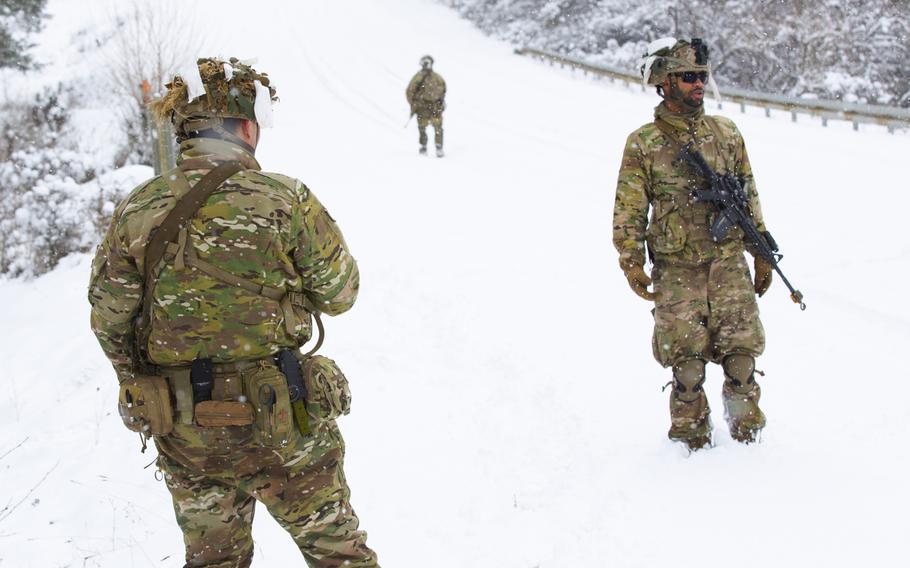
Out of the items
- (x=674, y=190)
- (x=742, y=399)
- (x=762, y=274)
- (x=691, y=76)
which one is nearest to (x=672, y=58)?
(x=691, y=76)

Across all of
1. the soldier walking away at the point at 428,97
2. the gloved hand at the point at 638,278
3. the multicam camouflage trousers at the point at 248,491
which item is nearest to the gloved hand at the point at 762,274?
the gloved hand at the point at 638,278

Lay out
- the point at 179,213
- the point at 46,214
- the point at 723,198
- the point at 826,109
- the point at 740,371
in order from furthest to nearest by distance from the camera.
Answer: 1. the point at 826,109
2. the point at 46,214
3. the point at 740,371
4. the point at 723,198
5. the point at 179,213

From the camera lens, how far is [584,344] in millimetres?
6297

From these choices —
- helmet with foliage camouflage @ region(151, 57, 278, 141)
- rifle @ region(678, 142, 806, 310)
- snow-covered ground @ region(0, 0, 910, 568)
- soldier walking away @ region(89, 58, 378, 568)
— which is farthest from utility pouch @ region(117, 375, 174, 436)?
rifle @ region(678, 142, 806, 310)

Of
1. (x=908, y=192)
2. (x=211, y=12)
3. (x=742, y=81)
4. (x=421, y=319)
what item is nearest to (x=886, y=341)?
(x=421, y=319)

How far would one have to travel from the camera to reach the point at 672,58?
12.8 feet

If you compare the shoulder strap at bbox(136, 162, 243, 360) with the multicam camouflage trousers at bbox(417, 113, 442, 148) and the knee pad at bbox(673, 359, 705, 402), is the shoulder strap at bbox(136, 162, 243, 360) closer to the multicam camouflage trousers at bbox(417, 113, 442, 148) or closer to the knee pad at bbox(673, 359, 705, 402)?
the knee pad at bbox(673, 359, 705, 402)

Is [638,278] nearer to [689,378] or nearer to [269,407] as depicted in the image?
[689,378]

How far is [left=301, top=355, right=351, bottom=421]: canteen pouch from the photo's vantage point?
252 centimetres

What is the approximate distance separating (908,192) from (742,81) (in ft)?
63.0

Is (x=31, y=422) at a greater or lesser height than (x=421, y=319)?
lesser

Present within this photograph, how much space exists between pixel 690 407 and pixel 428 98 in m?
11.2

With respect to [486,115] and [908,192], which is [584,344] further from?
[486,115]

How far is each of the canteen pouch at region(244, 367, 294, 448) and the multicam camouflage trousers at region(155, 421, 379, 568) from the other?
0.06 m
